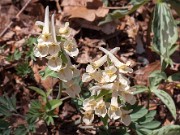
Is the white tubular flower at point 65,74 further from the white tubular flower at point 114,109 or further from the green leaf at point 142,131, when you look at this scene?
the green leaf at point 142,131

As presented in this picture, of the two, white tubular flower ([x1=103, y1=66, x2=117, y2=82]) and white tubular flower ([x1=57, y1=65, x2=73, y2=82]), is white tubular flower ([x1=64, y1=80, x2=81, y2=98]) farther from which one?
white tubular flower ([x1=103, y1=66, x2=117, y2=82])

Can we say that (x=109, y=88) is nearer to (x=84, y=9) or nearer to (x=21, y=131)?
(x=21, y=131)

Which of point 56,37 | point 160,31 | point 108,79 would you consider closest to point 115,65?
point 108,79

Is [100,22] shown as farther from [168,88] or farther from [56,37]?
[56,37]

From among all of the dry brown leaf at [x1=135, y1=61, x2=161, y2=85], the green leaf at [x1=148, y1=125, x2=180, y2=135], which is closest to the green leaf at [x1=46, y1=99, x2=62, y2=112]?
the green leaf at [x1=148, y1=125, x2=180, y2=135]

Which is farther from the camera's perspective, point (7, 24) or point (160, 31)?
point (7, 24)

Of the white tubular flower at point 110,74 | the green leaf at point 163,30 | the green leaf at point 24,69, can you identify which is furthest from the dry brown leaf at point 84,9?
the white tubular flower at point 110,74
